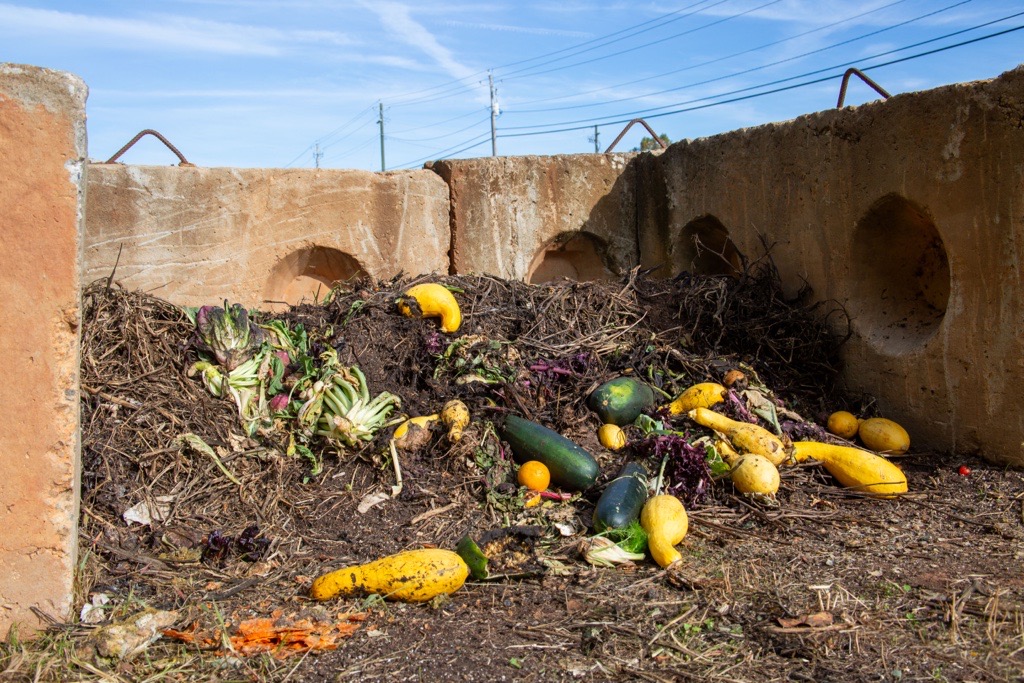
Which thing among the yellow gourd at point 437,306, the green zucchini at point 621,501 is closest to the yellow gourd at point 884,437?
the green zucchini at point 621,501

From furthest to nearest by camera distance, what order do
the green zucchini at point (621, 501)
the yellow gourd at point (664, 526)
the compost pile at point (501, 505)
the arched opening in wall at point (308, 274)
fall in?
1. the arched opening in wall at point (308, 274)
2. the green zucchini at point (621, 501)
3. the yellow gourd at point (664, 526)
4. the compost pile at point (501, 505)

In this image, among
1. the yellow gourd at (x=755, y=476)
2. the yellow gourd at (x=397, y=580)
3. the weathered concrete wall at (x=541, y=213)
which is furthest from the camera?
the weathered concrete wall at (x=541, y=213)

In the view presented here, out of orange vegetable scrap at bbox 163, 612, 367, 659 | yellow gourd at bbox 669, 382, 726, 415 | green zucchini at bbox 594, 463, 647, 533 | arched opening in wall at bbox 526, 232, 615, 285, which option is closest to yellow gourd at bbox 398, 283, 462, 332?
yellow gourd at bbox 669, 382, 726, 415

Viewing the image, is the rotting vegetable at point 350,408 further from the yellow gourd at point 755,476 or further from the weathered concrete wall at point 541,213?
the weathered concrete wall at point 541,213

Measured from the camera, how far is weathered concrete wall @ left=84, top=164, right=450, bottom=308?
6430 mm

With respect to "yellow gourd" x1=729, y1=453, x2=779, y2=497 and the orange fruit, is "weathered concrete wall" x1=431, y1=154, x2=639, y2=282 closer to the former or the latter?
the orange fruit

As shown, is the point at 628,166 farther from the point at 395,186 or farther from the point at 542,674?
the point at 542,674

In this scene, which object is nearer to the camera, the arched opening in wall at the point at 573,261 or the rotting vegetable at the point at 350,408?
the rotting vegetable at the point at 350,408

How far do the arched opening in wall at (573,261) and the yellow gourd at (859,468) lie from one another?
363cm

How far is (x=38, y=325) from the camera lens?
3535 mm

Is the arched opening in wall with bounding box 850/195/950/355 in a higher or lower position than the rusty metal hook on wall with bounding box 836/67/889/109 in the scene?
lower

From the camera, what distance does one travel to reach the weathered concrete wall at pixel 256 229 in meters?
6.43

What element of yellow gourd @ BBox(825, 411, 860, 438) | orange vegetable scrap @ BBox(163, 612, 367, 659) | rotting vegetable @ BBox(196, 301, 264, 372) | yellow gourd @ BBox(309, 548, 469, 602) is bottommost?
orange vegetable scrap @ BBox(163, 612, 367, 659)

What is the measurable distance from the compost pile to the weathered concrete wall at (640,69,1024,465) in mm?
274
